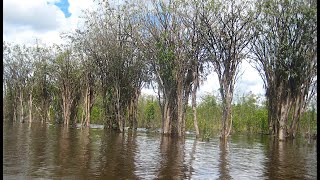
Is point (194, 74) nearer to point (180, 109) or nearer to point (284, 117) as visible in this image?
point (180, 109)

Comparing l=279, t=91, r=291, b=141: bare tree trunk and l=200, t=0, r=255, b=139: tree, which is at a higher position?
l=200, t=0, r=255, b=139: tree

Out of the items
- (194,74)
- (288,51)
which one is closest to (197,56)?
(194,74)

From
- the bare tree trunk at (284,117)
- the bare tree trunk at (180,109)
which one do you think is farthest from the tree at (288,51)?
the bare tree trunk at (180,109)

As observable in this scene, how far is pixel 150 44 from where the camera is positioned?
3091cm

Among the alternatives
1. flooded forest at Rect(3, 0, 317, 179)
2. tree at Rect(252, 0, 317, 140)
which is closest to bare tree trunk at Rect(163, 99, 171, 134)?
flooded forest at Rect(3, 0, 317, 179)

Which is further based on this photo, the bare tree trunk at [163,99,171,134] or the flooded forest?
the bare tree trunk at [163,99,171,134]

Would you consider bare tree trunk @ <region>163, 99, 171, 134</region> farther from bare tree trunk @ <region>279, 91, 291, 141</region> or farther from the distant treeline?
bare tree trunk @ <region>279, 91, 291, 141</region>

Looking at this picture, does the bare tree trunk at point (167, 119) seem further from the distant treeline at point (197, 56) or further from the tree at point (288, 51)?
the tree at point (288, 51)

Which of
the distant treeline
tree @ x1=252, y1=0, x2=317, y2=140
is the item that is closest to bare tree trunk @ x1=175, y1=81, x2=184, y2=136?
the distant treeline

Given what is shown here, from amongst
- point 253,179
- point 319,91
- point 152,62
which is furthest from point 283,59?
point 319,91

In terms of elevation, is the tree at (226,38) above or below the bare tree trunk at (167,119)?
above

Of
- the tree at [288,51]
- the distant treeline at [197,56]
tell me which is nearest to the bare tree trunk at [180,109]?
the distant treeline at [197,56]

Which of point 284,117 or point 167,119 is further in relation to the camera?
point 167,119

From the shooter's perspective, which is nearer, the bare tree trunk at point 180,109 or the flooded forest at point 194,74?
the flooded forest at point 194,74
